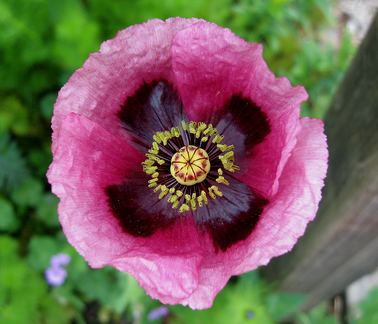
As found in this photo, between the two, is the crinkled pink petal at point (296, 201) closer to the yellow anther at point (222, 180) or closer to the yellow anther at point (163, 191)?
the yellow anther at point (222, 180)

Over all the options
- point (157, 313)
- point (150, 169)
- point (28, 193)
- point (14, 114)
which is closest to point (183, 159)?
point (150, 169)

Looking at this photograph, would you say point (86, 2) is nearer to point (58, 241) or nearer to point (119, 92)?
point (58, 241)

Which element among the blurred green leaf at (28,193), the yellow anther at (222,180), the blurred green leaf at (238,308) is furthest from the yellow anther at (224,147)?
the blurred green leaf at (28,193)

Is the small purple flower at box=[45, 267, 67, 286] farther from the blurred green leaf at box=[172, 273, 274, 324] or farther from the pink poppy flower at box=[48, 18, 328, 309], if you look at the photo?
the pink poppy flower at box=[48, 18, 328, 309]

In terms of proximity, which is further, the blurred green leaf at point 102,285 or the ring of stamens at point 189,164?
the blurred green leaf at point 102,285

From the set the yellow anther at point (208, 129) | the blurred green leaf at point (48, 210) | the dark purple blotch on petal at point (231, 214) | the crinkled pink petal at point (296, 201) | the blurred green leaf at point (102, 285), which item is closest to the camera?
the crinkled pink petal at point (296, 201)

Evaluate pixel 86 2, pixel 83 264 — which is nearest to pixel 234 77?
pixel 83 264

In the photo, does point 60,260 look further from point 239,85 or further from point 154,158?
point 239,85
